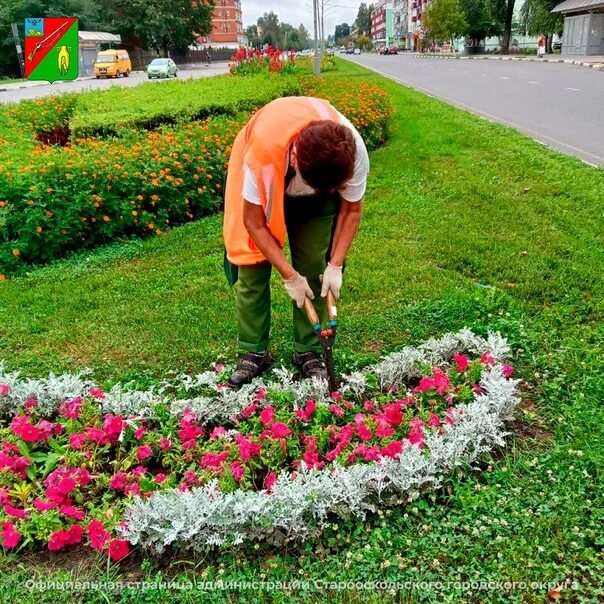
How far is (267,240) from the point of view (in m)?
2.57

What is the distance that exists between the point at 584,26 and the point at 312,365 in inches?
1420

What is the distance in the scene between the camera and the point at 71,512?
7.18 feet

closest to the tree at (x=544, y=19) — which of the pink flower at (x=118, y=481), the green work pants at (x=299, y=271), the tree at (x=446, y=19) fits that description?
the tree at (x=446, y=19)

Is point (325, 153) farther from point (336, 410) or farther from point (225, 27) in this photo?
point (225, 27)

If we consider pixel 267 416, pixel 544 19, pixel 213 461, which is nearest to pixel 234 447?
pixel 213 461

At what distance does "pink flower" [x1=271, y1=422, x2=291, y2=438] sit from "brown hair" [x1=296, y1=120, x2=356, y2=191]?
3.34 ft

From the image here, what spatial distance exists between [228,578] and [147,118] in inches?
276

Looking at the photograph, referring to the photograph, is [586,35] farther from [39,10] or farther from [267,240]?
[267,240]

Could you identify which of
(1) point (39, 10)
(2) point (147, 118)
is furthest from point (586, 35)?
(2) point (147, 118)

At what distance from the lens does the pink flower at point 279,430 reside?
8.23 feet

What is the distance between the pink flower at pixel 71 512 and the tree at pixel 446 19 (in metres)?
56.1

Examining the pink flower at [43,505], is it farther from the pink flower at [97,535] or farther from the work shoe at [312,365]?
the work shoe at [312,365]

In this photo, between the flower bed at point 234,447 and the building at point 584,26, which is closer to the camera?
the flower bed at point 234,447

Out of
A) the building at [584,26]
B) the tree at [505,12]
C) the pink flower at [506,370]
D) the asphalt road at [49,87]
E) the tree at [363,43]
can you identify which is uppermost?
the tree at [363,43]
